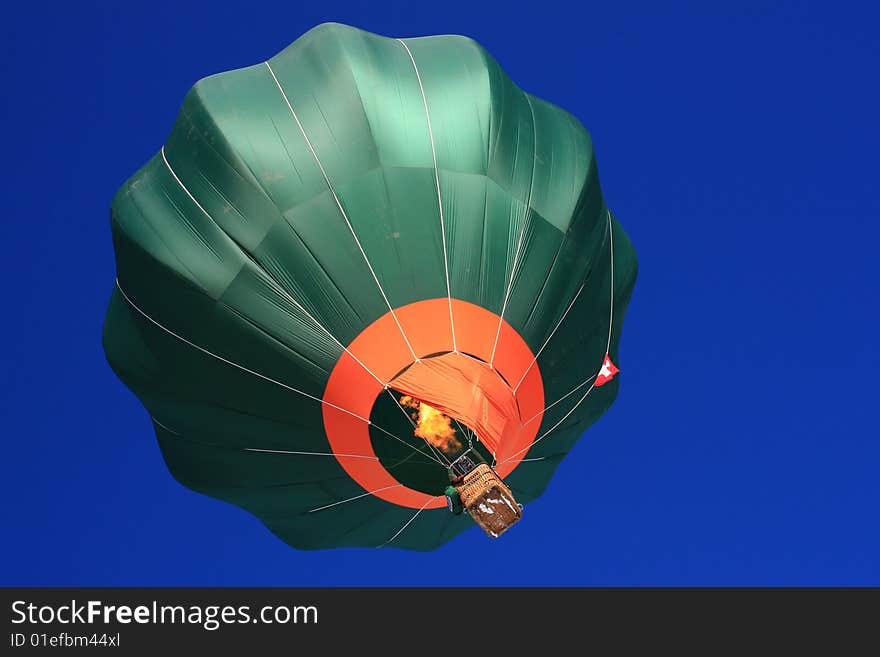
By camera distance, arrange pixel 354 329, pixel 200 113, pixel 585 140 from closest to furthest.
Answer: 1. pixel 354 329
2. pixel 200 113
3. pixel 585 140

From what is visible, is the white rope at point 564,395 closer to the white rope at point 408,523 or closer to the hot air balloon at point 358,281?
the hot air balloon at point 358,281

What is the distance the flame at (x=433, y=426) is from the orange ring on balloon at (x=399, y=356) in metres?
0.43

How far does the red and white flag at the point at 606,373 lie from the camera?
19672mm

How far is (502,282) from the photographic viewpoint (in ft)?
57.6

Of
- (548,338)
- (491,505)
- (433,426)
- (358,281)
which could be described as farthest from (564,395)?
(358,281)

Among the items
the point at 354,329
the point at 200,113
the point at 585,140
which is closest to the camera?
the point at 354,329

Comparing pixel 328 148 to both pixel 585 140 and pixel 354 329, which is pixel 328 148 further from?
pixel 585 140

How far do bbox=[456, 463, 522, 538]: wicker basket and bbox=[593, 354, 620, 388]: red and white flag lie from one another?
3619mm

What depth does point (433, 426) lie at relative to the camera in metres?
17.2

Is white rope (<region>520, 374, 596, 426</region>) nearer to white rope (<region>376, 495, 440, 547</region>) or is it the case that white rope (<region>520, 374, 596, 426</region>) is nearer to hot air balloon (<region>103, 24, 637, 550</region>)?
hot air balloon (<region>103, 24, 637, 550</region>)

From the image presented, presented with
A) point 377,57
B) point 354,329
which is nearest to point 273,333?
point 354,329

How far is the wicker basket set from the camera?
1634 centimetres

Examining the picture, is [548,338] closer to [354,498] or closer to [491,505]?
[491,505]

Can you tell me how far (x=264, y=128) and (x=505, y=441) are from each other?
464 cm
